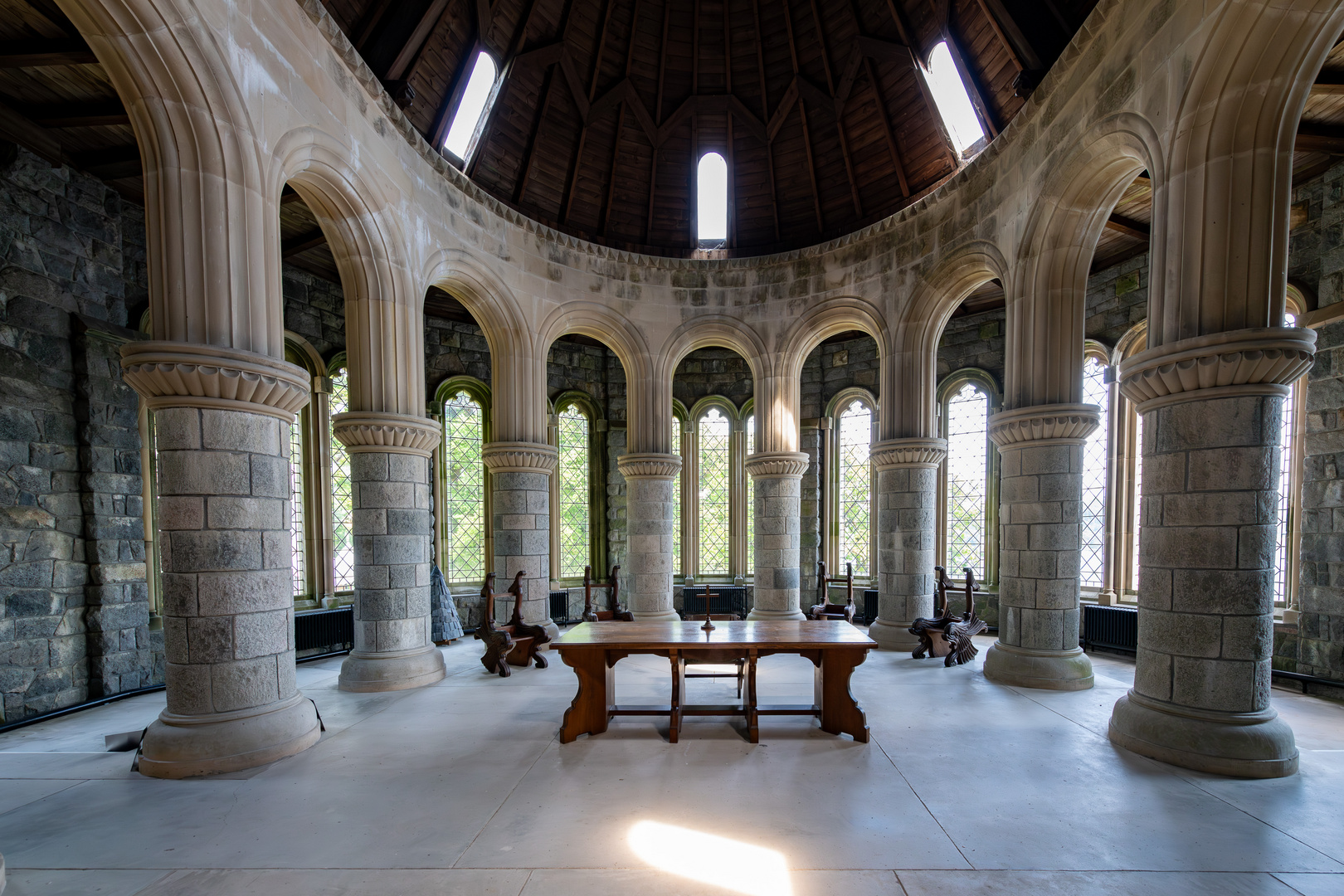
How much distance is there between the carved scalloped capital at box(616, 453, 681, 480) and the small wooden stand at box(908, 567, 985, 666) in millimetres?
3978

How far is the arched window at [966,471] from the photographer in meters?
10.7

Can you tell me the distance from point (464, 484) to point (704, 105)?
7.48 metres

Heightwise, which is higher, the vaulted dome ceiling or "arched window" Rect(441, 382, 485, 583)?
the vaulted dome ceiling

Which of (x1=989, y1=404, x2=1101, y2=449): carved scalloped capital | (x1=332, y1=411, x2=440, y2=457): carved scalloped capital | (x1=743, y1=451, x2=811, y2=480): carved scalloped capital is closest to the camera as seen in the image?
(x1=989, y1=404, x2=1101, y2=449): carved scalloped capital

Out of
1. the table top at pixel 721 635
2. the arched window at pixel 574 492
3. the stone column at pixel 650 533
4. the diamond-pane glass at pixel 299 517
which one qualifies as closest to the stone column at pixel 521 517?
the stone column at pixel 650 533

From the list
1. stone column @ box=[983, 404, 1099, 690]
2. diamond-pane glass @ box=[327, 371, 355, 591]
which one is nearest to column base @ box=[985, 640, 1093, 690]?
stone column @ box=[983, 404, 1099, 690]

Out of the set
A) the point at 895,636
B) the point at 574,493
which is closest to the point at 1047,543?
the point at 895,636

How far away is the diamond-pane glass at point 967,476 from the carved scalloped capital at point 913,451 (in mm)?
3107

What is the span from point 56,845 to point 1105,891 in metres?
5.28

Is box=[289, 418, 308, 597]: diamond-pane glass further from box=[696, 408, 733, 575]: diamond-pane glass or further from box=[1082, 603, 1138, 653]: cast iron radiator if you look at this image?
box=[1082, 603, 1138, 653]: cast iron radiator

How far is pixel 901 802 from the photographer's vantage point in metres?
3.63

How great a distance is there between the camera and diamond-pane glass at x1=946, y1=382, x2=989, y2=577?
1069 centimetres

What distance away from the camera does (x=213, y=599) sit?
162 inches

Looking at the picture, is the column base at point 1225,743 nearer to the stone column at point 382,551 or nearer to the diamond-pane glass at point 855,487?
the stone column at point 382,551
